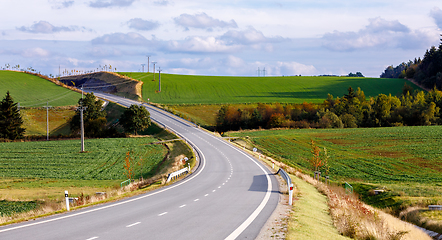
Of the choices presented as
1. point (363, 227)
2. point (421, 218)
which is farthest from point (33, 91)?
point (363, 227)

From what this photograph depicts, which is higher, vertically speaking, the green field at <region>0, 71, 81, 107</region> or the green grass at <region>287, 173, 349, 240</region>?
the green field at <region>0, 71, 81, 107</region>

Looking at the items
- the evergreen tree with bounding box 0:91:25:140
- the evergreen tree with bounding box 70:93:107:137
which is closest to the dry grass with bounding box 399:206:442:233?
the evergreen tree with bounding box 70:93:107:137

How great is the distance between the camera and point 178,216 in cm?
1241

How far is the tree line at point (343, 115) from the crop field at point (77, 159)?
2848 centimetres

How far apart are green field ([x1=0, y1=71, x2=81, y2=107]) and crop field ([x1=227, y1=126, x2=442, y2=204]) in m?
56.5

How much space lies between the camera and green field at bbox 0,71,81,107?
9388 cm

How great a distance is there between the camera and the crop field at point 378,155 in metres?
32.6

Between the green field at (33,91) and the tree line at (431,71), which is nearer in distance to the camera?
the green field at (33,91)

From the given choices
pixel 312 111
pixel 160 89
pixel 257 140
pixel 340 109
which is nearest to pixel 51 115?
pixel 160 89

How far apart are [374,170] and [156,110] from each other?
207ft

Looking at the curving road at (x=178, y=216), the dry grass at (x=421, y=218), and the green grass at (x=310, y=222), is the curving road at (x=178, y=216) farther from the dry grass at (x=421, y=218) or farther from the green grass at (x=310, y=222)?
the dry grass at (x=421, y=218)

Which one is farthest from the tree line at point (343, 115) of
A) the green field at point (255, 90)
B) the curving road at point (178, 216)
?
the curving road at point (178, 216)

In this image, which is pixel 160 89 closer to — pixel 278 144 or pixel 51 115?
pixel 51 115

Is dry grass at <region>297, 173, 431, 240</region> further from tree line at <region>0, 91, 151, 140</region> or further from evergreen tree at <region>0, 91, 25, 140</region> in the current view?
evergreen tree at <region>0, 91, 25, 140</region>
